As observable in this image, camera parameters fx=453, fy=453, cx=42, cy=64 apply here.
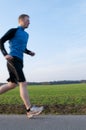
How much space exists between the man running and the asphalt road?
36cm

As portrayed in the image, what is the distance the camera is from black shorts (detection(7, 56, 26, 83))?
7641 millimetres

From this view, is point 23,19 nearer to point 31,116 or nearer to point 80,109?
point 31,116

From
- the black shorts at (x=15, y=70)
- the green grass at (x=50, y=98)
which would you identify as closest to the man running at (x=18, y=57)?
the black shorts at (x=15, y=70)

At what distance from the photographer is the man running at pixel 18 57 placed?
7.64 m

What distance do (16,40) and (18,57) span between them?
0.99 ft

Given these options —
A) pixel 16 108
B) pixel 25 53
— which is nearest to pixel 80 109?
pixel 16 108

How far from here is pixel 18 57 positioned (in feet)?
25.5

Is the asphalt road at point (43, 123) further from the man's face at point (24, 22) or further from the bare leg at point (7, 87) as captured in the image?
the man's face at point (24, 22)

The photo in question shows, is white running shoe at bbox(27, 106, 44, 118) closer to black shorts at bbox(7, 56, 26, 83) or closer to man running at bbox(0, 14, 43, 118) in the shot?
man running at bbox(0, 14, 43, 118)

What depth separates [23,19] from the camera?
7875 mm

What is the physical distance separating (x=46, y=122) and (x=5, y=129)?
0.76 metres

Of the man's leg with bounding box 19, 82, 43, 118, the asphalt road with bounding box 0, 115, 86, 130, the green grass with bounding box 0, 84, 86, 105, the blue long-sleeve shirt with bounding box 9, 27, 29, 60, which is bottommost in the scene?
the green grass with bounding box 0, 84, 86, 105

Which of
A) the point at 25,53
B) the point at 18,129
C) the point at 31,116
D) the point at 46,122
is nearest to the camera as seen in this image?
the point at 18,129

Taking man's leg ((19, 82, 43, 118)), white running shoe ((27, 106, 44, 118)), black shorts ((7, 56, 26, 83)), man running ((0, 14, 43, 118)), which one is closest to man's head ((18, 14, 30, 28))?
man running ((0, 14, 43, 118))
